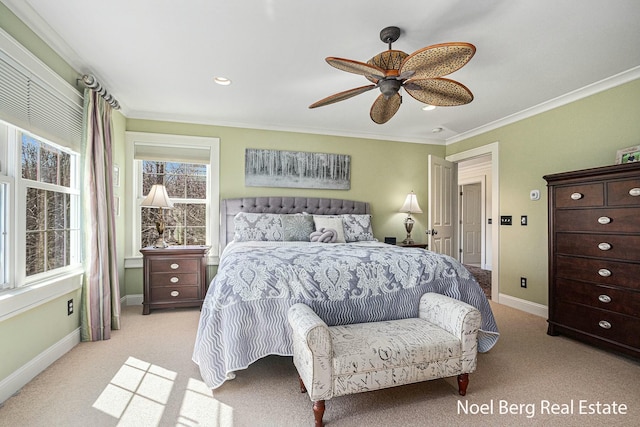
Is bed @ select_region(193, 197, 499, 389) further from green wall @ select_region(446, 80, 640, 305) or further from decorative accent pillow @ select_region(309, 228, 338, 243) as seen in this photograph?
green wall @ select_region(446, 80, 640, 305)

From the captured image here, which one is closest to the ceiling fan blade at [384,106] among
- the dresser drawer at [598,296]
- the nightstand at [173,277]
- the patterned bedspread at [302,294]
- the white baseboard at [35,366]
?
the patterned bedspread at [302,294]

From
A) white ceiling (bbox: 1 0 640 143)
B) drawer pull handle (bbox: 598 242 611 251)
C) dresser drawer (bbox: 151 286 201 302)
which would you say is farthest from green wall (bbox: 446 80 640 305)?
dresser drawer (bbox: 151 286 201 302)

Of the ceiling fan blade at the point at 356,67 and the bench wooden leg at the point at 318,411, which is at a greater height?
the ceiling fan blade at the point at 356,67

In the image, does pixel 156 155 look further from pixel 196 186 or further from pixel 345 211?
pixel 345 211

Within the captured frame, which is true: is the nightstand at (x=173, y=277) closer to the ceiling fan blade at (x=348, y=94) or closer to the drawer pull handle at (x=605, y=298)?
the ceiling fan blade at (x=348, y=94)

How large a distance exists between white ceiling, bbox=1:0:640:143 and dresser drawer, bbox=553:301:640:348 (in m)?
2.06

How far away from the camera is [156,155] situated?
4.00 metres

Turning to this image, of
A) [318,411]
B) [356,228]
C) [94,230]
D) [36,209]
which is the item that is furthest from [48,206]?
[356,228]

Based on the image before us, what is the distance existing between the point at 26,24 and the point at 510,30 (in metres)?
3.21

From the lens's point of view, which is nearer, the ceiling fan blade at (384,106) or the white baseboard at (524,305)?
the ceiling fan blade at (384,106)

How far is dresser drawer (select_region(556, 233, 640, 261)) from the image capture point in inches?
94.7

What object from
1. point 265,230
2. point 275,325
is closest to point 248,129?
point 265,230

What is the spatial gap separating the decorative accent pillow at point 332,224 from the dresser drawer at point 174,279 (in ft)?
5.07

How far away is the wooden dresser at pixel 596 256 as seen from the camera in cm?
239
